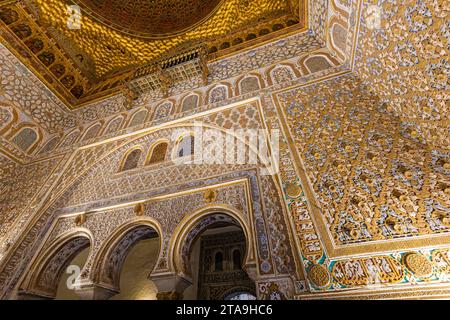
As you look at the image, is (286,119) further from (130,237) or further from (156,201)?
(130,237)

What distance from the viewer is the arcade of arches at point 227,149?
176cm

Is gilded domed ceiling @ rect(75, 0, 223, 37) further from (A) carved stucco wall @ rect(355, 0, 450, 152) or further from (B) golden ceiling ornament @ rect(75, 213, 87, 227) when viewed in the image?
(B) golden ceiling ornament @ rect(75, 213, 87, 227)

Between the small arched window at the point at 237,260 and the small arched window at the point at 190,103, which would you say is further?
the small arched window at the point at 237,260

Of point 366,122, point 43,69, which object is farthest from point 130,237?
point 43,69

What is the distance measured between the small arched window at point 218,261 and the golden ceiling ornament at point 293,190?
3.62 m

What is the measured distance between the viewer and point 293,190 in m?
2.17

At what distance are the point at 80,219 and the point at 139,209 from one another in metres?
0.87

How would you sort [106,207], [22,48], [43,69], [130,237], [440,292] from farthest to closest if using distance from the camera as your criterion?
[43,69] → [22,48] → [106,207] → [130,237] → [440,292]

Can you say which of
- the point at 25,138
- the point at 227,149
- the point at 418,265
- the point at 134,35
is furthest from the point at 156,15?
the point at 418,265

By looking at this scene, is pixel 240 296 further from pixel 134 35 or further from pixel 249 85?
pixel 134 35

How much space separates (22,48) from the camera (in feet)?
13.5

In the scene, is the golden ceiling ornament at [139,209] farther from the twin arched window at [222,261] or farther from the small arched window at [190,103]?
the twin arched window at [222,261]

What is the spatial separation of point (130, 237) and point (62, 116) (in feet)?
12.3

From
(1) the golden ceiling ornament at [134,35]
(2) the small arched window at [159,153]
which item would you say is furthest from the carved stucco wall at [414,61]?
(1) the golden ceiling ornament at [134,35]
